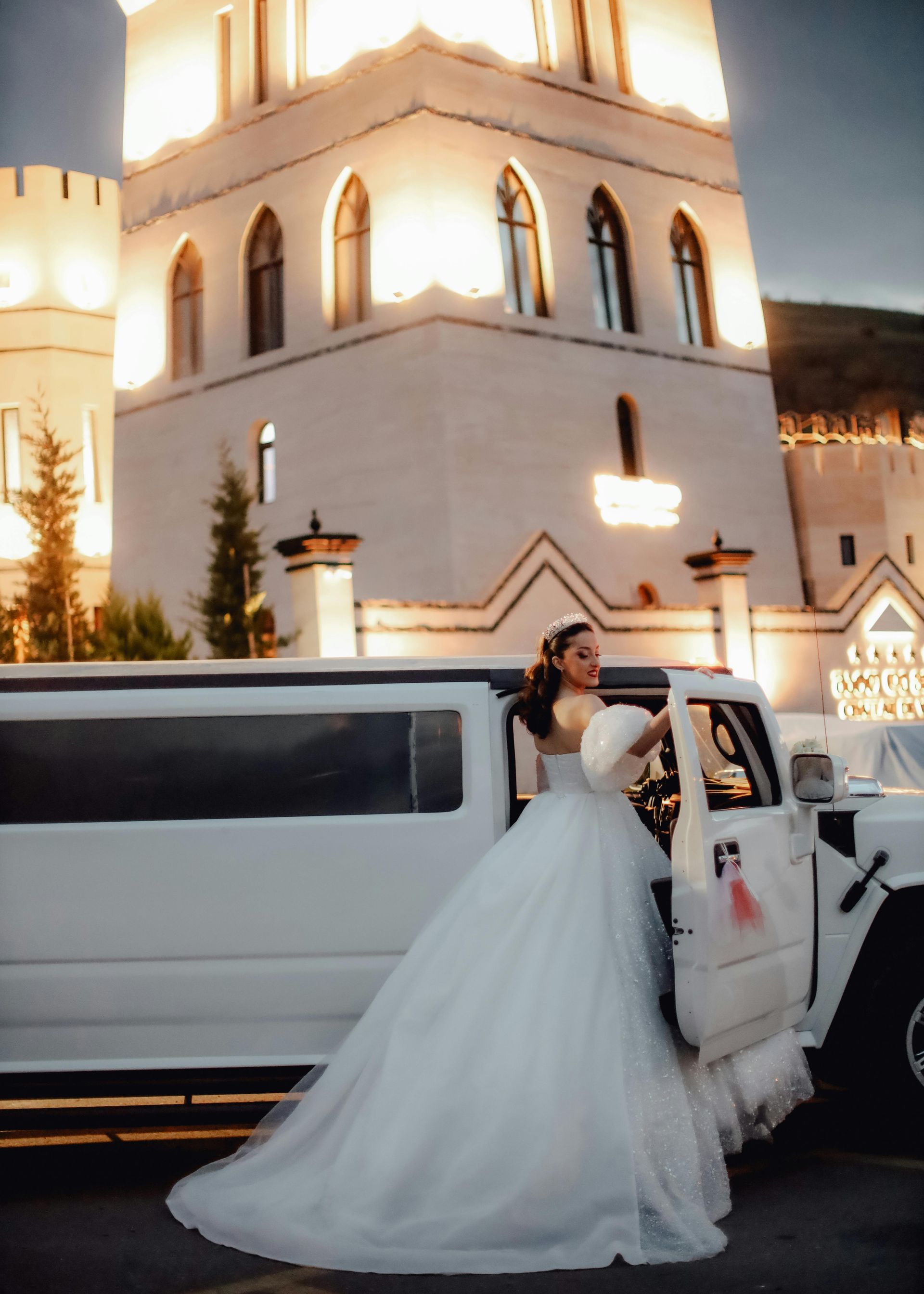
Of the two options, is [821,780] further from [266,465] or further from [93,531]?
[93,531]

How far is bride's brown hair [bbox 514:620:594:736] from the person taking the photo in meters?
4.63

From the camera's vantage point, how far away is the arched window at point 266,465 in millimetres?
24484

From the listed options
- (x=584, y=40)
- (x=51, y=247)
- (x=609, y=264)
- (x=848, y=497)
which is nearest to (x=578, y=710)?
(x=609, y=264)

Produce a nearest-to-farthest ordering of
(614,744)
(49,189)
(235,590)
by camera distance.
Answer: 1. (614,744)
2. (235,590)
3. (49,189)

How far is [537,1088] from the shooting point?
159 inches

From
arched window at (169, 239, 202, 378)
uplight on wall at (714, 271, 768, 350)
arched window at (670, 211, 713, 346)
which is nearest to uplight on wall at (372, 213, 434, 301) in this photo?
arched window at (169, 239, 202, 378)

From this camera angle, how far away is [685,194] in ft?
85.6

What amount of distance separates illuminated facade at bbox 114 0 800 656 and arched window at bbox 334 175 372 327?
6 centimetres

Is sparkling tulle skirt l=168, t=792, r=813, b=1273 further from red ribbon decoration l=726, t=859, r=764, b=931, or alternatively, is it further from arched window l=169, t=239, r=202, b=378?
arched window l=169, t=239, r=202, b=378

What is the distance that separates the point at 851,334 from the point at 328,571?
219 feet

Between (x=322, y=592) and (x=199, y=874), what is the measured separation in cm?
1295

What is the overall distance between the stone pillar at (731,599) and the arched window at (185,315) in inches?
479

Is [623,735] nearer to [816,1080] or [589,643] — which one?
[589,643]

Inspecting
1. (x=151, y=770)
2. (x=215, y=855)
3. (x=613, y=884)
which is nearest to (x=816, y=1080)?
(x=613, y=884)
